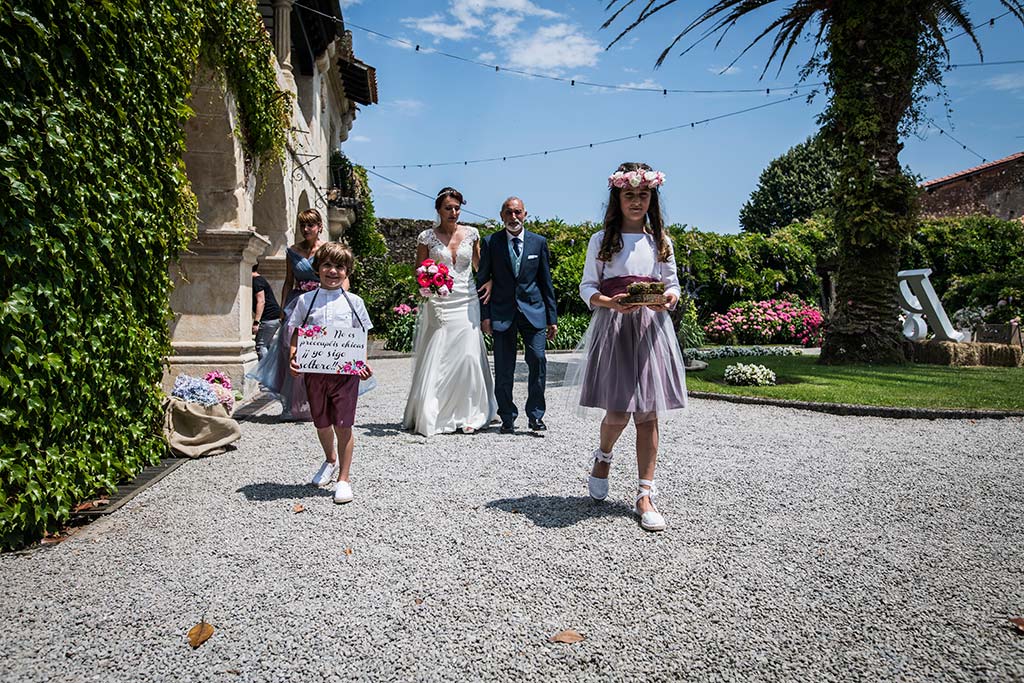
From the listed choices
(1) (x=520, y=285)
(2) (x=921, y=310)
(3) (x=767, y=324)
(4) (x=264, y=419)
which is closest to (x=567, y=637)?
(1) (x=520, y=285)

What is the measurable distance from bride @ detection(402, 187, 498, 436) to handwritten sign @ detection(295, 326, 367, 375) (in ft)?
6.18

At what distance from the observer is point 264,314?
26.3 feet

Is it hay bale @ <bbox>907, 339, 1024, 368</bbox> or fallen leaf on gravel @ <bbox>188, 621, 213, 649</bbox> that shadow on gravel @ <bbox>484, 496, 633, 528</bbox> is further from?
hay bale @ <bbox>907, 339, 1024, 368</bbox>

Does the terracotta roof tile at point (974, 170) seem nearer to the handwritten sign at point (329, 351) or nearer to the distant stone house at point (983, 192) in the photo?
the distant stone house at point (983, 192)

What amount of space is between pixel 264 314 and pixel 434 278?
3110 mm

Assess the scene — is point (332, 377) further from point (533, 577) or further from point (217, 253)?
point (217, 253)

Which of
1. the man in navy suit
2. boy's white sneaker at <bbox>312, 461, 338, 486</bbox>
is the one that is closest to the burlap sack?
boy's white sneaker at <bbox>312, 461, 338, 486</bbox>

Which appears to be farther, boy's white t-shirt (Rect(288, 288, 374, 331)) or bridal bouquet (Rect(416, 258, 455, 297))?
bridal bouquet (Rect(416, 258, 455, 297))

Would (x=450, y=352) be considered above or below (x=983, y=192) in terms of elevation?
below

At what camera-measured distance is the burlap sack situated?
512 cm

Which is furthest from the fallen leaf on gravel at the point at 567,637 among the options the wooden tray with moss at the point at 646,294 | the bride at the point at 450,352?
the bride at the point at 450,352

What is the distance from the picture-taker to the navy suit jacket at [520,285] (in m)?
6.07

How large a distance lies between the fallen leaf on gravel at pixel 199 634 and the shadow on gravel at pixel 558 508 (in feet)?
5.52

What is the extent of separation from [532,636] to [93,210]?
3206 millimetres
